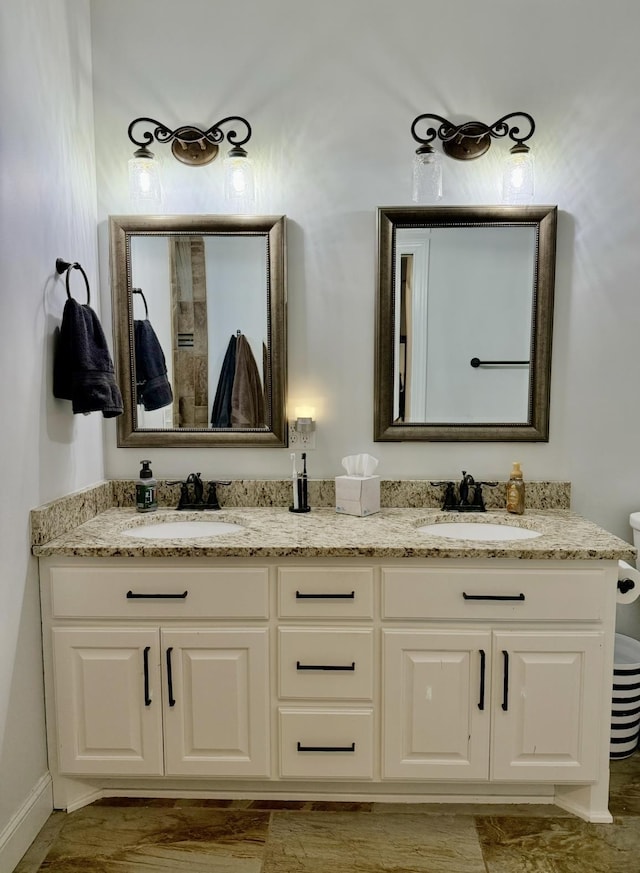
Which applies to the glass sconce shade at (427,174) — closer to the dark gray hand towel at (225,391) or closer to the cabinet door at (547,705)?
the dark gray hand towel at (225,391)

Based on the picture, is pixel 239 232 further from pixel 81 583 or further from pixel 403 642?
pixel 403 642

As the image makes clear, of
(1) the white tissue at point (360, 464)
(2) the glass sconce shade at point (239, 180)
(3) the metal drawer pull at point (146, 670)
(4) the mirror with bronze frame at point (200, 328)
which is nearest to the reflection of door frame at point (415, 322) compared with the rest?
(1) the white tissue at point (360, 464)

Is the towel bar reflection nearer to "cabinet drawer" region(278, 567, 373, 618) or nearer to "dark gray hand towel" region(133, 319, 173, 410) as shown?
"cabinet drawer" region(278, 567, 373, 618)

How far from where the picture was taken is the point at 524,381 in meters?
2.17

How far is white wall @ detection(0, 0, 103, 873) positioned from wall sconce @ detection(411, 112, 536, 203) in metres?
1.20

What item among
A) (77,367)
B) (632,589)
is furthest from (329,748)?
(77,367)

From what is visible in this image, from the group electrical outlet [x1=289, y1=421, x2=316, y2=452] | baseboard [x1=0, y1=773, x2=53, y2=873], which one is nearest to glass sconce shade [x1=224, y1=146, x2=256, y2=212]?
electrical outlet [x1=289, y1=421, x2=316, y2=452]

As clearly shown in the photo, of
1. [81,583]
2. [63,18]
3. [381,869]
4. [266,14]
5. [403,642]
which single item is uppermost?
[266,14]

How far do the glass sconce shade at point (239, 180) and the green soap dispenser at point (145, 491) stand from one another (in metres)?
1.02

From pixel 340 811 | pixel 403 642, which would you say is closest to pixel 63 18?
pixel 403 642

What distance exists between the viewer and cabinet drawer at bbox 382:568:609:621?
1.67m

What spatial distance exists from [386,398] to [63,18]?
168 cm

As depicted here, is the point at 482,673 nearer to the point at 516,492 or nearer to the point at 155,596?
the point at 516,492

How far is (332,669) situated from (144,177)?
5.86 ft
